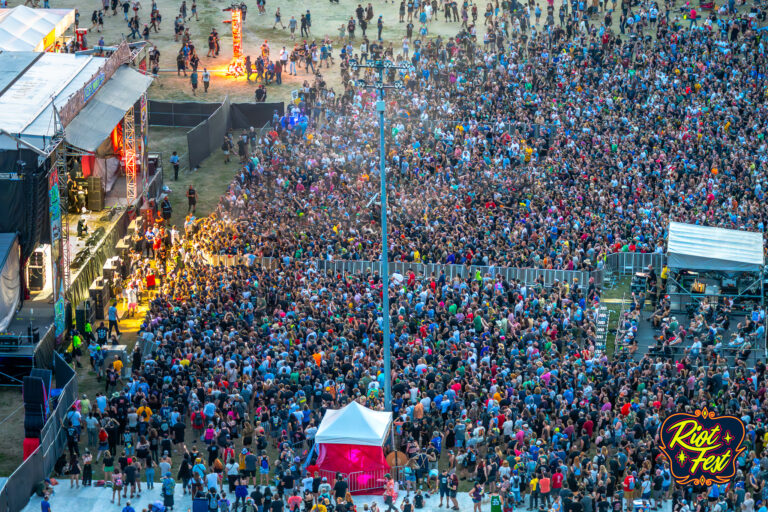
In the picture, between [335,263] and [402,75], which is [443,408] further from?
[402,75]

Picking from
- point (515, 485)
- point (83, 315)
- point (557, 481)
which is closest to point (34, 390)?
point (83, 315)

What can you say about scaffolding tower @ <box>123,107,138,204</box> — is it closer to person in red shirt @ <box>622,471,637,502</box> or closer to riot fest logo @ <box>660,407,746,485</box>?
person in red shirt @ <box>622,471,637,502</box>

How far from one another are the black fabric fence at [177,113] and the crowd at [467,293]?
3311 millimetres

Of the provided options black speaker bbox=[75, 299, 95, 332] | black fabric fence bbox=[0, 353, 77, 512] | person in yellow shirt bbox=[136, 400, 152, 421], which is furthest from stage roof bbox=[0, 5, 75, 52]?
person in yellow shirt bbox=[136, 400, 152, 421]

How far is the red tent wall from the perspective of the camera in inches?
1178

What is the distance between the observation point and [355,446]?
1174 inches

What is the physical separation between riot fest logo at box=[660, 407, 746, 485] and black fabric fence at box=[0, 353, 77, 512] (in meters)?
14.5

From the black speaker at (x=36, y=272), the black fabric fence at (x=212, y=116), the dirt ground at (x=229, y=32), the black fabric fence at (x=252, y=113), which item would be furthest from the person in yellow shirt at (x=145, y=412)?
the dirt ground at (x=229, y=32)

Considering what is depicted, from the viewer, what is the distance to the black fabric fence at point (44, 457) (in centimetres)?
2872

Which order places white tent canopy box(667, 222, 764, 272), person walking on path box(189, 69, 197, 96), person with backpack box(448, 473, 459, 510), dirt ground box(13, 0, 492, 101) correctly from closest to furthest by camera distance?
1. person with backpack box(448, 473, 459, 510)
2. white tent canopy box(667, 222, 764, 272)
3. person walking on path box(189, 69, 197, 96)
4. dirt ground box(13, 0, 492, 101)

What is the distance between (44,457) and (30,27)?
84.1 ft

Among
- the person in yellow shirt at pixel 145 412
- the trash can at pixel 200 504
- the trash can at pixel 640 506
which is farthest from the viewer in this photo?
the person in yellow shirt at pixel 145 412

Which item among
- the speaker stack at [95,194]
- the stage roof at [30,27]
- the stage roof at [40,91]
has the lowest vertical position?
the speaker stack at [95,194]

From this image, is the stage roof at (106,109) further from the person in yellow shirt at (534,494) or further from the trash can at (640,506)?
the trash can at (640,506)
